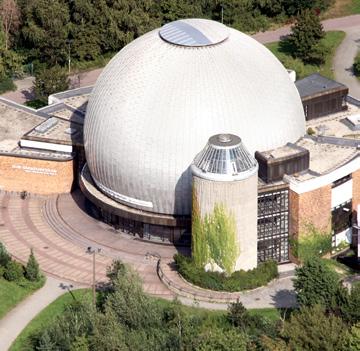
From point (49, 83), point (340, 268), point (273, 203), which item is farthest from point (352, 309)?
point (49, 83)

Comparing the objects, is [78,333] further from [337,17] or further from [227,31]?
[337,17]

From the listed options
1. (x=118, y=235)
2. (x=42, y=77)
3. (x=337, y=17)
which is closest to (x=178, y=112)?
(x=118, y=235)

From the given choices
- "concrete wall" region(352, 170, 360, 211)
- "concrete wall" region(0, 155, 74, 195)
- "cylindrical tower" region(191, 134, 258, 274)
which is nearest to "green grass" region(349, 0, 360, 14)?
"concrete wall" region(352, 170, 360, 211)

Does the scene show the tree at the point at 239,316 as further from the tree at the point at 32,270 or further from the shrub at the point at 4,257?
the shrub at the point at 4,257

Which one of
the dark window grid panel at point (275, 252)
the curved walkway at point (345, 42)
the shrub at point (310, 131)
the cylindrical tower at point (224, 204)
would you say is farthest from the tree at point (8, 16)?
the dark window grid panel at point (275, 252)

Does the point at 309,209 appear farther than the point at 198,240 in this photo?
Yes

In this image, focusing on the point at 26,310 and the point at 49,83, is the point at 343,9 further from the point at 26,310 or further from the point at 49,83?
the point at 26,310
